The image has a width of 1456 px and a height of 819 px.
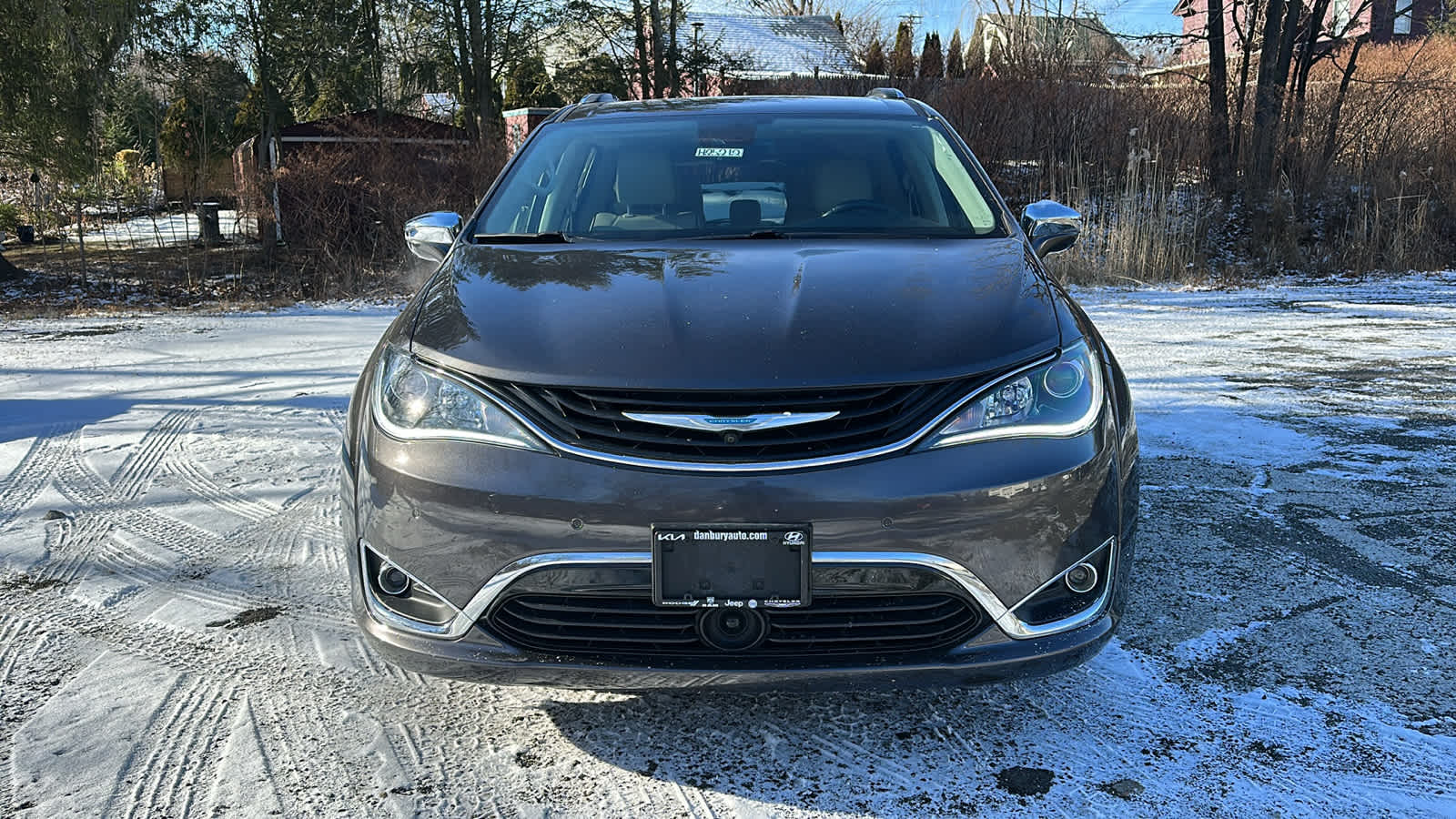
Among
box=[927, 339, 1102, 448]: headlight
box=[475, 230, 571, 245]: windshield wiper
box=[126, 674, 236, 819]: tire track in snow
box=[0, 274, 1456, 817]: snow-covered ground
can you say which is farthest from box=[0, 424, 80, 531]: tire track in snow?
box=[927, 339, 1102, 448]: headlight

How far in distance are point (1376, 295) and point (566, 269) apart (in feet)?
31.6

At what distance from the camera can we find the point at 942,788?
7.55 ft

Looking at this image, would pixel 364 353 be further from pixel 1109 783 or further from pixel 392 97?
pixel 392 97

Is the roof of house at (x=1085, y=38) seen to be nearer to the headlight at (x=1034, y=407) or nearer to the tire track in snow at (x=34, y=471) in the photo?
the tire track in snow at (x=34, y=471)

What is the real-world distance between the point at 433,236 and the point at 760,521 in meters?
2.01

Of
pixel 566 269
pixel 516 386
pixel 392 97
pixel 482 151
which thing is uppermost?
pixel 392 97

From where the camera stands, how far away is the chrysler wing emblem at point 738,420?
2182mm

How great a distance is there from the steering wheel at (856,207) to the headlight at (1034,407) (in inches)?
46.4

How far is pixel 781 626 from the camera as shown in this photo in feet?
7.30

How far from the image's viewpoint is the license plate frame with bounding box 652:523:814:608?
7.04ft

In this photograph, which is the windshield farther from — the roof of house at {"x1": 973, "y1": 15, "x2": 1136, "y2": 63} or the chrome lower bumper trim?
the roof of house at {"x1": 973, "y1": 15, "x2": 1136, "y2": 63}

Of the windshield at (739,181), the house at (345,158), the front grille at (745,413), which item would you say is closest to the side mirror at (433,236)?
the windshield at (739,181)

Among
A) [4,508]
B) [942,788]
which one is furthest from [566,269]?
[4,508]

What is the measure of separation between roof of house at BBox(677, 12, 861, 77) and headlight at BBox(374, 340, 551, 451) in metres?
32.6
